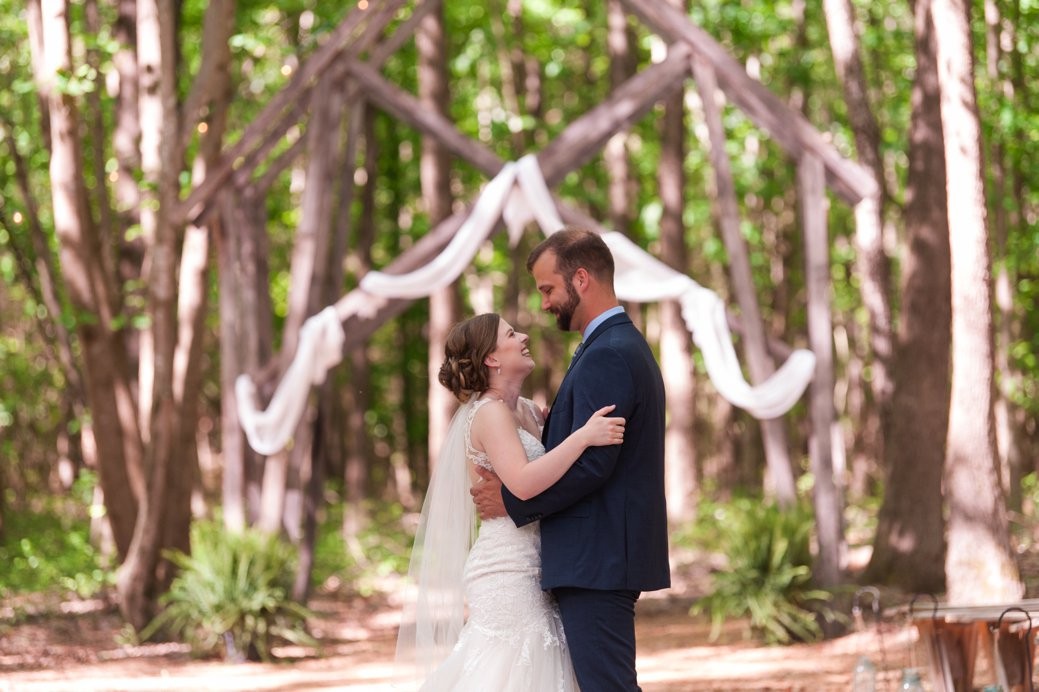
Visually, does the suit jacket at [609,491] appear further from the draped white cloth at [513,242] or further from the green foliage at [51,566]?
the green foliage at [51,566]

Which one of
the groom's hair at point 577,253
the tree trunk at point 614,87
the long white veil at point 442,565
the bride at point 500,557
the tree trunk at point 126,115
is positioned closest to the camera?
the groom's hair at point 577,253

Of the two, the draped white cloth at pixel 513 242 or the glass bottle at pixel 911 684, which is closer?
the glass bottle at pixel 911 684

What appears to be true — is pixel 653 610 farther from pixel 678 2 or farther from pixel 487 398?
pixel 487 398

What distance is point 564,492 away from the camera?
12.9 ft

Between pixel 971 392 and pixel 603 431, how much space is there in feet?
23.3

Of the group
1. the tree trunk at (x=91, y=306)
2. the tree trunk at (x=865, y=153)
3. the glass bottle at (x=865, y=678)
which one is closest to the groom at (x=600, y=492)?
the glass bottle at (x=865, y=678)

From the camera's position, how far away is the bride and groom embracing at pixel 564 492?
13.0 ft

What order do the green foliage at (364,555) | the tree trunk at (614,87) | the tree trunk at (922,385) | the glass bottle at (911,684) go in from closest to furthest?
the glass bottle at (911,684)
the tree trunk at (922,385)
the green foliage at (364,555)
the tree trunk at (614,87)

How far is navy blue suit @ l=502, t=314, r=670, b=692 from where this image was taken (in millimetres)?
3953

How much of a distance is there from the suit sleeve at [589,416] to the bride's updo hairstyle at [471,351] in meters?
0.36

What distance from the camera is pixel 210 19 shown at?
37.2ft

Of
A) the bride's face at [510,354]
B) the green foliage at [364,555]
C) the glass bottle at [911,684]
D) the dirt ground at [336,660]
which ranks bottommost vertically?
the dirt ground at [336,660]

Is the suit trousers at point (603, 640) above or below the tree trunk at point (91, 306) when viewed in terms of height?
below

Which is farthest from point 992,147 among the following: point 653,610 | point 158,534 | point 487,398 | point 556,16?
point 487,398
